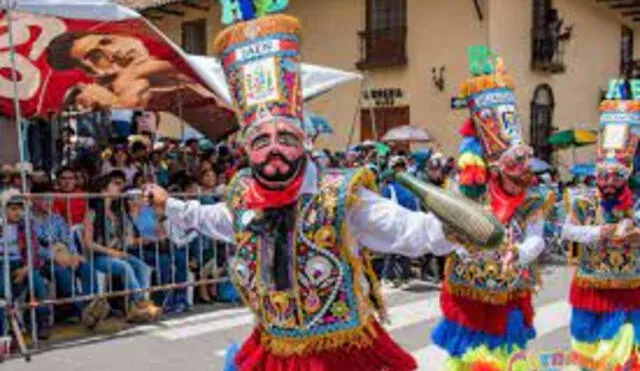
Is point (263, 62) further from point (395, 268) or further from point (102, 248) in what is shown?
point (395, 268)

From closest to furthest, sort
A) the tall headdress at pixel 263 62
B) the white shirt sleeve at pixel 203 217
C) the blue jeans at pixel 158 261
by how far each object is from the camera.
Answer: the tall headdress at pixel 263 62
the white shirt sleeve at pixel 203 217
the blue jeans at pixel 158 261

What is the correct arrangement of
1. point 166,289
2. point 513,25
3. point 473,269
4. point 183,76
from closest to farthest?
point 473,269 < point 166,289 < point 183,76 < point 513,25

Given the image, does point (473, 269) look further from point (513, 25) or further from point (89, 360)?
point (513, 25)

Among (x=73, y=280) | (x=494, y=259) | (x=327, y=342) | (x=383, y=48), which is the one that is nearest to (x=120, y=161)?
(x=73, y=280)

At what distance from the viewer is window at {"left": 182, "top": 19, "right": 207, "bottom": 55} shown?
2217 centimetres

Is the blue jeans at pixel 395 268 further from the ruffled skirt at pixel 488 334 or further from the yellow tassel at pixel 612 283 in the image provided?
the ruffled skirt at pixel 488 334

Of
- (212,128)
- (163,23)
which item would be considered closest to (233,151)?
(212,128)

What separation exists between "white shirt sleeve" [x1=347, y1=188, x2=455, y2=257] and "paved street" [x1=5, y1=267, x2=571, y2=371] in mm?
3290

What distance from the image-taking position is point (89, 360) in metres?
6.49

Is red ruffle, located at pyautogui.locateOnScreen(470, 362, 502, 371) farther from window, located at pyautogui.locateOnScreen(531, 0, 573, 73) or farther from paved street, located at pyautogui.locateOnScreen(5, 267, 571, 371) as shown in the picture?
window, located at pyautogui.locateOnScreen(531, 0, 573, 73)

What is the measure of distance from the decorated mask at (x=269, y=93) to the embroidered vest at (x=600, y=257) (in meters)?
3.20

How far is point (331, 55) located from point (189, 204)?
16131 millimetres

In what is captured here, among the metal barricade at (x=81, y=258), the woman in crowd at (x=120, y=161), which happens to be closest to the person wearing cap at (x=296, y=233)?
the metal barricade at (x=81, y=258)

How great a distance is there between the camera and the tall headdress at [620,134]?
5.86 meters
